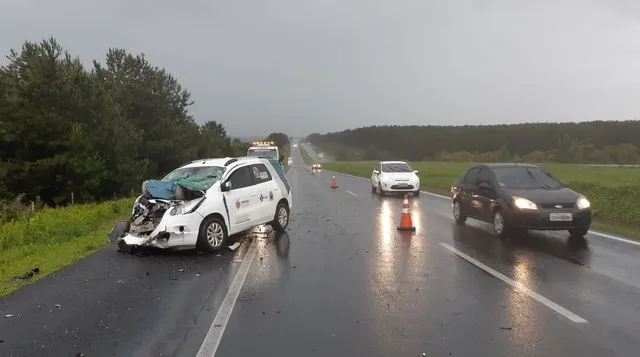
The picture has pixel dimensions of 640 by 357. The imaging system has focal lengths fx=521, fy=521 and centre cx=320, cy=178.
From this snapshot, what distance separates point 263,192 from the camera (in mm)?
11711

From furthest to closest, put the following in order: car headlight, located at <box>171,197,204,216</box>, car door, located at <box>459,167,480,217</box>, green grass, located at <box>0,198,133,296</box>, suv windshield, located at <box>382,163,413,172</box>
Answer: suv windshield, located at <box>382,163,413,172</box> → car door, located at <box>459,167,480,217</box> → car headlight, located at <box>171,197,204,216</box> → green grass, located at <box>0,198,133,296</box>

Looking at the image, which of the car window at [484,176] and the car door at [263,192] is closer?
the car door at [263,192]

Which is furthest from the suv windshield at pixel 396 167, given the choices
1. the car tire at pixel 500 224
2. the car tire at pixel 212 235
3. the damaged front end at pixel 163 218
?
the damaged front end at pixel 163 218

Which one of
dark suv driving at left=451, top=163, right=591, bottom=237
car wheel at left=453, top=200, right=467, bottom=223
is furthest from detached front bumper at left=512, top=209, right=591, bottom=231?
car wheel at left=453, top=200, right=467, bottom=223

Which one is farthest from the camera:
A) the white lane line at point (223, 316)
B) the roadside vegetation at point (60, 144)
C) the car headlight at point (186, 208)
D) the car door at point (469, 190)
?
the roadside vegetation at point (60, 144)

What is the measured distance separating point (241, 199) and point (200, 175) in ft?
3.27

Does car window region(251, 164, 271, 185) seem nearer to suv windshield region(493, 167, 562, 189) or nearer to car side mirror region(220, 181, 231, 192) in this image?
car side mirror region(220, 181, 231, 192)

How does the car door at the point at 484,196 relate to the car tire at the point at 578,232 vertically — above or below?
above

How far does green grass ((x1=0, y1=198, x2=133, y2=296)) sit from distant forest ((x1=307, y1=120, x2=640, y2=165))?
2737 inches

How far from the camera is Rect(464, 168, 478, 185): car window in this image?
43.4ft

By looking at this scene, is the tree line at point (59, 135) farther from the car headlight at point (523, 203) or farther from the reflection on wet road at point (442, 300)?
the car headlight at point (523, 203)

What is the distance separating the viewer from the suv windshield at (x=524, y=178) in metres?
11.8

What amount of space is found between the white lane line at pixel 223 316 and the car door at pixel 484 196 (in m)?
6.00

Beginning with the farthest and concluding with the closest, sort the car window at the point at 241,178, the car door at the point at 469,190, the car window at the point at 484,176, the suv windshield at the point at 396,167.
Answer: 1. the suv windshield at the point at 396,167
2. the car door at the point at 469,190
3. the car window at the point at 484,176
4. the car window at the point at 241,178
